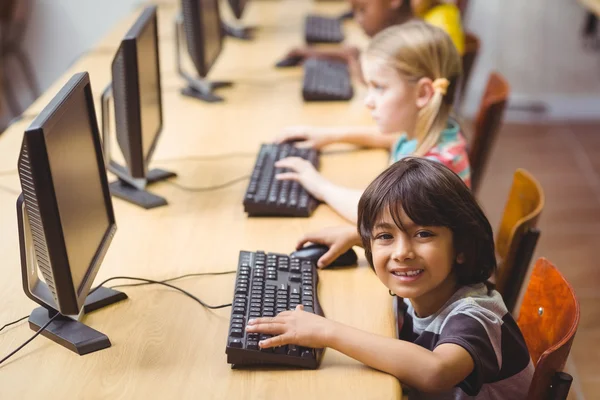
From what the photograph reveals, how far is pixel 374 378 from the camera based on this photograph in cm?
127

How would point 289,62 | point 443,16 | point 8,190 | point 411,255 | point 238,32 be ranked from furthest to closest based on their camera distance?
point 238,32, point 289,62, point 443,16, point 8,190, point 411,255

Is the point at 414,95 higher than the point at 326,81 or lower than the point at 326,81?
higher

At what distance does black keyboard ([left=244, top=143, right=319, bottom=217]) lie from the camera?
72.0 inches

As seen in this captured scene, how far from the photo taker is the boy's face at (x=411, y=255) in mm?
1345

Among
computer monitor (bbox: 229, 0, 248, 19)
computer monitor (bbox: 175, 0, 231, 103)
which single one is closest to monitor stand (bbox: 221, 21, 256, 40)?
computer monitor (bbox: 229, 0, 248, 19)

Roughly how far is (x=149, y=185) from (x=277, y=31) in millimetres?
1731

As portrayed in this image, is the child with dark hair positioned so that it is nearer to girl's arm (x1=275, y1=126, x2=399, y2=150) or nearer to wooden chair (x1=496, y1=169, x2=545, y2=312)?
wooden chair (x1=496, y1=169, x2=545, y2=312)

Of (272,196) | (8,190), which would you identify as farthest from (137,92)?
(8,190)

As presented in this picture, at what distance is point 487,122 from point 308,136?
0.52 metres

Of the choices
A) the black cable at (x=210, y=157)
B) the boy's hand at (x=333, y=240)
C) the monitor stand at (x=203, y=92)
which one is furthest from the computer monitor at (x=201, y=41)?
the boy's hand at (x=333, y=240)

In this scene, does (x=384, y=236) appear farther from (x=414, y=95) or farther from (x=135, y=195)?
(x=135, y=195)

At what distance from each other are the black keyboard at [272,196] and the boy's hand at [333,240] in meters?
0.18

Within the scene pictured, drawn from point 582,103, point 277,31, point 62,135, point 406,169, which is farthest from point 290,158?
point 582,103

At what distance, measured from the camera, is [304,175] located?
76.7 inches
